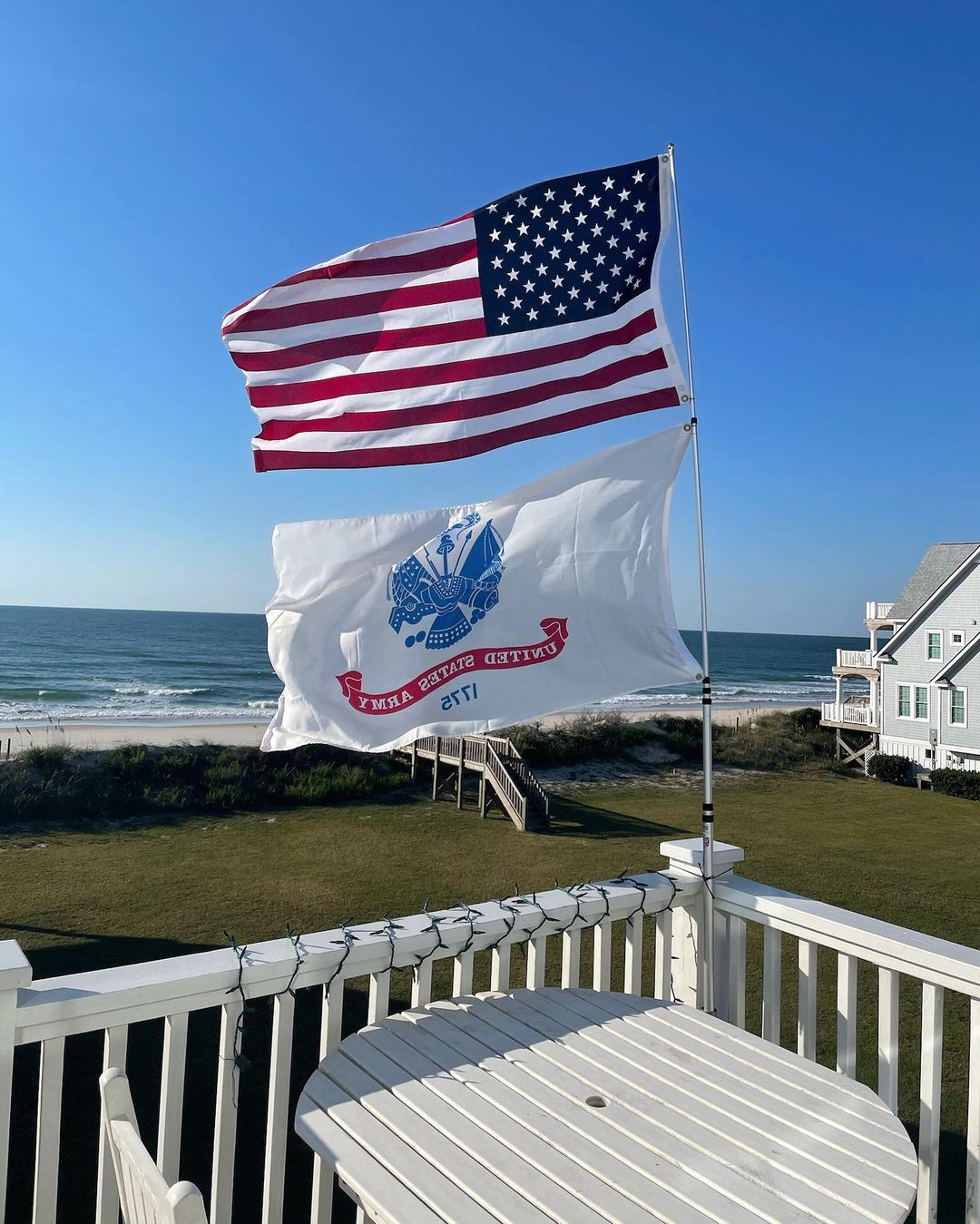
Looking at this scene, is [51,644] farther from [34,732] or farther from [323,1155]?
[323,1155]

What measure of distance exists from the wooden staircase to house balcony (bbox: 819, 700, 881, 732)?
14.0 metres

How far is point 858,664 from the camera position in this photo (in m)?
28.5

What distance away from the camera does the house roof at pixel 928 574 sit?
26078 mm

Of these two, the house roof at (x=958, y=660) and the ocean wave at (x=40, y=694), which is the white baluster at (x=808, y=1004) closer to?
the house roof at (x=958, y=660)

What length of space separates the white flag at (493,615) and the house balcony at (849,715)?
26.4 meters

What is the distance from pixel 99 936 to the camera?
383 inches

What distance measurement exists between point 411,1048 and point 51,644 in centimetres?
7513

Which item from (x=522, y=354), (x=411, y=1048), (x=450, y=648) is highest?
(x=522, y=354)

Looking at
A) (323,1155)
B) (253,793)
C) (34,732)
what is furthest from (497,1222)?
(34,732)

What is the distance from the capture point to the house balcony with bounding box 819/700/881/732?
27031mm

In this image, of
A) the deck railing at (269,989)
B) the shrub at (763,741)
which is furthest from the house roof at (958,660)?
the deck railing at (269,989)

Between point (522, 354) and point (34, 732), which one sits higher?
point (522, 354)

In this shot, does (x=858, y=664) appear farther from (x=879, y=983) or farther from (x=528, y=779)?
(x=879, y=983)

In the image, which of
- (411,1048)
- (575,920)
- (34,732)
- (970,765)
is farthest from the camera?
(34,732)
